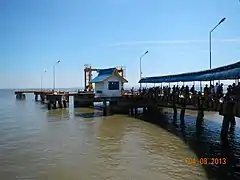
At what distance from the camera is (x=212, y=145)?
78.1 feet

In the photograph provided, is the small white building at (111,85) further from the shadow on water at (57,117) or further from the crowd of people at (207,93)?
the shadow on water at (57,117)

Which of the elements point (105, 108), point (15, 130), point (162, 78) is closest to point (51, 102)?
point (105, 108)

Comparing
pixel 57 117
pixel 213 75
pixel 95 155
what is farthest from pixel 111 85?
pixel 95 155

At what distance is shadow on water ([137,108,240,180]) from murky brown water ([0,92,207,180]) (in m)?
0.77

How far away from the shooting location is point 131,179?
16.2 m

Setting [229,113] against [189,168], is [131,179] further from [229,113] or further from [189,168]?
[229,113]

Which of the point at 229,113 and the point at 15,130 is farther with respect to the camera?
the point at 15,130

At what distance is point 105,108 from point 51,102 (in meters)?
19.6

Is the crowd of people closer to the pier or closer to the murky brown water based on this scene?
the pier

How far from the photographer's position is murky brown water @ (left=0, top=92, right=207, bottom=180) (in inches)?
679

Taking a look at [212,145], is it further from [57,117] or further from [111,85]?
[111,85]

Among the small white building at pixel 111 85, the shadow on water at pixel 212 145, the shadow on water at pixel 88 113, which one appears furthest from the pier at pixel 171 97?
the shadow on water at pixel 88 113

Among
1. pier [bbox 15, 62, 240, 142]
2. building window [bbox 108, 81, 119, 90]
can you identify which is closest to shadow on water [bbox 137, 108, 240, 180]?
pier [bbox 15, 62, 240, 142]

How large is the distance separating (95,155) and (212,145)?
9.46 metres
